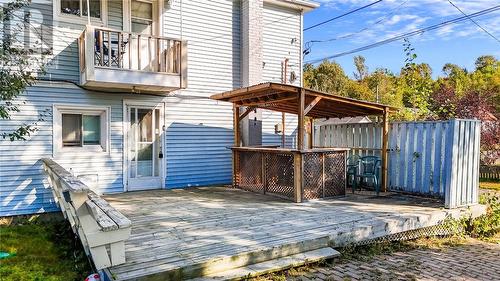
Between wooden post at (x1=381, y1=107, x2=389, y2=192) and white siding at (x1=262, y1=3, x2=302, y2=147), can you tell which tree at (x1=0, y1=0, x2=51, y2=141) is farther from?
wooden post at (x1=381, y1=107, x2=389, y2=192)

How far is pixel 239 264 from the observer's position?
4199 millimetres

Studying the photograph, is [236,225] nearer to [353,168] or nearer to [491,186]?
[353,168]

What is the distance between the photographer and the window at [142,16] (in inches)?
350

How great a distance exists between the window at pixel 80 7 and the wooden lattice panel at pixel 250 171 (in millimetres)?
4844

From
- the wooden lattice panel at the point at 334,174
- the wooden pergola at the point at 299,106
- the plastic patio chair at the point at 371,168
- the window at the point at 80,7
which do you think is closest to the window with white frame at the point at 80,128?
the window at the point at 80,7

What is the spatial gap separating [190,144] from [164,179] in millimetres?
1160

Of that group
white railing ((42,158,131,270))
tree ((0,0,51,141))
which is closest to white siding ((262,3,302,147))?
tree ((0,0,51,141))

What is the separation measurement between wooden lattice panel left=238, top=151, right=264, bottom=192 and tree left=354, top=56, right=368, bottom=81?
146ft

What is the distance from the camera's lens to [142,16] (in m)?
9.02

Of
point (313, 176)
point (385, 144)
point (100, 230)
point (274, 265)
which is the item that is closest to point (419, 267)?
point (274, 265)

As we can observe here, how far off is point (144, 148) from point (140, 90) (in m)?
1.48

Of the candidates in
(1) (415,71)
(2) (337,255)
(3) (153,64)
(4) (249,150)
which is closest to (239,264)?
(2) (337,255)

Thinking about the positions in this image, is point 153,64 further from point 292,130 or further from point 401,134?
point 401,134

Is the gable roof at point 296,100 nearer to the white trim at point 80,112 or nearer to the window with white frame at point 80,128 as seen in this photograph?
the white trim at point 80,112
